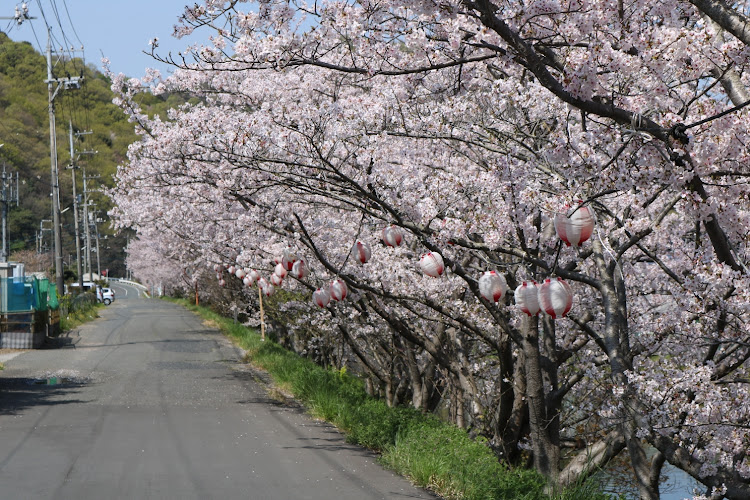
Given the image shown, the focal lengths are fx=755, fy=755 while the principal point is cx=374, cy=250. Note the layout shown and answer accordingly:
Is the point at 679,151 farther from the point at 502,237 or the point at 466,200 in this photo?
the point at 466,200

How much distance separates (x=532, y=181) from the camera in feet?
24.3

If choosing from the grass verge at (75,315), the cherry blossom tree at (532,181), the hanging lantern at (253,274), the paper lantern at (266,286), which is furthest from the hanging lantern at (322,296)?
the grass verge at (75,315)

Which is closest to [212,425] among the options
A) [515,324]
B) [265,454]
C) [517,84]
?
[265,454]

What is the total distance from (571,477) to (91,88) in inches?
4128

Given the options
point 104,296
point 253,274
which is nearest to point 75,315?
point 253,274

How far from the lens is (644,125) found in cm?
504

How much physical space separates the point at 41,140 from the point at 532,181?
10653 centimetres

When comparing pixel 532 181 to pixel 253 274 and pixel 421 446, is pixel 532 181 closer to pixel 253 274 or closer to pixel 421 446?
pixel 421 446

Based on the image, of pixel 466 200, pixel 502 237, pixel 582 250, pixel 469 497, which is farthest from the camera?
pixel 466 200

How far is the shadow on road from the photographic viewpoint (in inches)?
532

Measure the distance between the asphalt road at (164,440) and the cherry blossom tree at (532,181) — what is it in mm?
2297

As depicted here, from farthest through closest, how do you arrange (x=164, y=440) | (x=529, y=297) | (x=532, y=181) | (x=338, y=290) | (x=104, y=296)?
1. (x=104, y=296)
2. (x=164, y=440)
3. (x=338, y=290)
4. (x=532, y=181)
5. (x=529, y=297)

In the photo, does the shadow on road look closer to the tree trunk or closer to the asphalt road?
the asphalt road

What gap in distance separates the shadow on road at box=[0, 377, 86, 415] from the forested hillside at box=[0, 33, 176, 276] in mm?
69066
